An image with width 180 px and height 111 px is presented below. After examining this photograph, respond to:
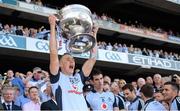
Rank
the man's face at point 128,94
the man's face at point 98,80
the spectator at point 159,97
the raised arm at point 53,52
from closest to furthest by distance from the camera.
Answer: the raised arm at point 53,52
the spectator at point 159,97
the man's face at point 98,80
the man's face at point 128,94

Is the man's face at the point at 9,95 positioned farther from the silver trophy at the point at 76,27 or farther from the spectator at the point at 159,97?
the spectator at the point at 159,97

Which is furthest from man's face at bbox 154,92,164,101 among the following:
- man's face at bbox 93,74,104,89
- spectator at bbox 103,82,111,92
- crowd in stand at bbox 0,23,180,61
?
crowd in stand at bbox 0,23,180,61

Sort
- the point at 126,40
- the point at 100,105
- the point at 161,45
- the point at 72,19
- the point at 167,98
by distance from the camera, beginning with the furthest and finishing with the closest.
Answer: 1. the point at 161,45
2. the point at 126,40
3. the point at 100,105
4. the point at 167,98
5. the point at 72,19

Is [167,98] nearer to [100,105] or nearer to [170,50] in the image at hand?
[100,105]

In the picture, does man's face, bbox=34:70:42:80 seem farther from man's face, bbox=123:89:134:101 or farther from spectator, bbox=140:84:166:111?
spectator, bbox=140:84:166:111

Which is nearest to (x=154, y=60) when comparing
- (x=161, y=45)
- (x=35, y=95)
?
(x=161, y=45)

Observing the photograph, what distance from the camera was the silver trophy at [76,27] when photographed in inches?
171

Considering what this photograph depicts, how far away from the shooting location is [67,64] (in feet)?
13.8

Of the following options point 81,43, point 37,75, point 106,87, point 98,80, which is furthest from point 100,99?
point 37,75

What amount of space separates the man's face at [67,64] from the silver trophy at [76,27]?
19cm

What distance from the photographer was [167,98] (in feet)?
15.7

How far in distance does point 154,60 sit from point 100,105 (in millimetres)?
15603

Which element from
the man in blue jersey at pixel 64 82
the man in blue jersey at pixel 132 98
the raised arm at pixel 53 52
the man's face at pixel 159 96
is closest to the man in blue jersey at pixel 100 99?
the man in blue jersey at pixel 132 98

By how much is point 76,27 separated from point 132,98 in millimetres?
2262
